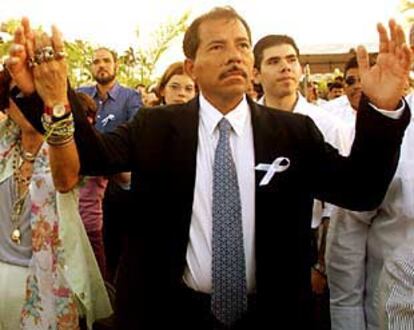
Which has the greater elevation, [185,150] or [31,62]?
[31,62]

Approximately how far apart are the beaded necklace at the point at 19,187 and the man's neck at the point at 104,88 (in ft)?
12.6

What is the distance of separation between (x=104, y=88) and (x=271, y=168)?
4.70m

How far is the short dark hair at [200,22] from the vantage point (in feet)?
9.15

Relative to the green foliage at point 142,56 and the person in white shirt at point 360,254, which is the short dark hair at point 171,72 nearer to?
the person in white shirt at point 360,254

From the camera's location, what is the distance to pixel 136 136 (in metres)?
2.65

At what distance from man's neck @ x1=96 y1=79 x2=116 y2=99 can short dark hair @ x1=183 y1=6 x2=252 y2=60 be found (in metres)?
4.19

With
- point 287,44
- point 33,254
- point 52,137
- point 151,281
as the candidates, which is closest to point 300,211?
point 151,281

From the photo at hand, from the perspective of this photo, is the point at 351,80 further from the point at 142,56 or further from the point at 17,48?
the point at 142,56

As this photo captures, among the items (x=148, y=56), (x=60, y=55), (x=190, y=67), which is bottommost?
(x=148, y=56)

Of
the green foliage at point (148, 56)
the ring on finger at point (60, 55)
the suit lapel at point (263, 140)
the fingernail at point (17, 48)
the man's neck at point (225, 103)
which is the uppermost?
the fingernail at point (17, 48)

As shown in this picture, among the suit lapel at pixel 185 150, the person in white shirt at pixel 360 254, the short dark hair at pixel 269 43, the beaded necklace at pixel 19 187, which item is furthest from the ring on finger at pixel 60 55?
the short dark hair at pixel 269 43

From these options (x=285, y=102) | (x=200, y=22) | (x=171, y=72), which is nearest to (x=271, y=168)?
(x=200, y=22)

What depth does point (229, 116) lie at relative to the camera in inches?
106

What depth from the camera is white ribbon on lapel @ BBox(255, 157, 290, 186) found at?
8.45ft
